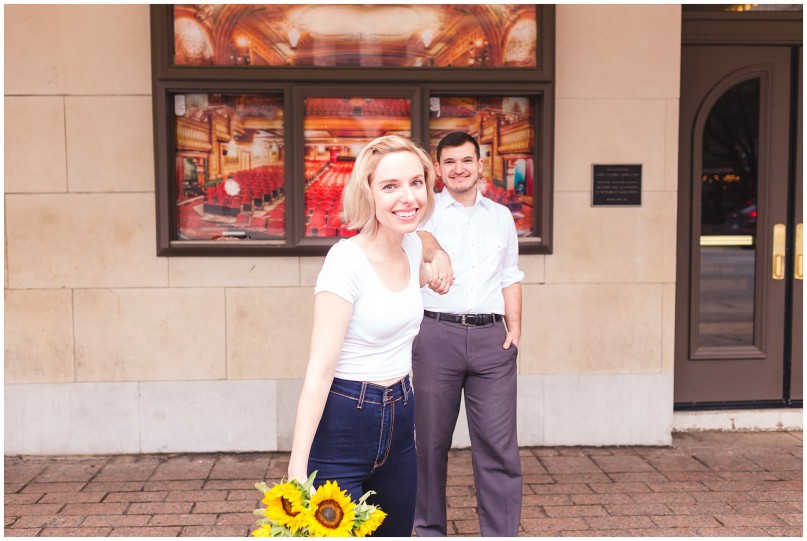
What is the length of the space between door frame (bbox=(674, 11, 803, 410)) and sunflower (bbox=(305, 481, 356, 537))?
426 cm

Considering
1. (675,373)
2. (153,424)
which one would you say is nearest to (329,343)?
(153,424)

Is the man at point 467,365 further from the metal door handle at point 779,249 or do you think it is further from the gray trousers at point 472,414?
the metal door handle at point 779,249

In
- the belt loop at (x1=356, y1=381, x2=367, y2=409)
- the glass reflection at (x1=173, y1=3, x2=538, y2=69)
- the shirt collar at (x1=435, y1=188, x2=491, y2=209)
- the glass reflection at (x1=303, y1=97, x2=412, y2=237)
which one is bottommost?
the belt loop at (x1=356, y1=381, x2=367, y2=409)

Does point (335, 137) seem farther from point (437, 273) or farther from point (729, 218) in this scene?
point (729, 218)

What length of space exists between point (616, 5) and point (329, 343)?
13.0 feet

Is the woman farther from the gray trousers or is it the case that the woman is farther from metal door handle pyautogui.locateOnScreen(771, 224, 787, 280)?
metal door handle pyautogui.locateOnScreen(771, 224, 787, 280)

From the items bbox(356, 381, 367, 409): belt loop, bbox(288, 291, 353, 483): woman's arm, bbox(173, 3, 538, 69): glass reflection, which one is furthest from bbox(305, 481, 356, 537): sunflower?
bbox(173, 3, 538, 69): glass reflection

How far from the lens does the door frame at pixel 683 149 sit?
5.67 meters

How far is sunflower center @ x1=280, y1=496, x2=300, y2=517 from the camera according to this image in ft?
7.16

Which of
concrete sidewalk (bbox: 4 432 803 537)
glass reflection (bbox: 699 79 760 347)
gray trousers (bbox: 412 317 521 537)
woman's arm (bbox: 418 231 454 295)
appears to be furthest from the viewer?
glass reflection (bbox: 699 79 760 347)

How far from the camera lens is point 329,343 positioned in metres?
2.28

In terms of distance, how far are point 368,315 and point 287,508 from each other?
1.94 feet

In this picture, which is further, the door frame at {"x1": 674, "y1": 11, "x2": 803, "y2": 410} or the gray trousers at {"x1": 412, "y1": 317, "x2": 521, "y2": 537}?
the door frame at {"x1": 674, "y1": 11, "x2": 803, "y2": 410}

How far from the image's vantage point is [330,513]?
2176mm
